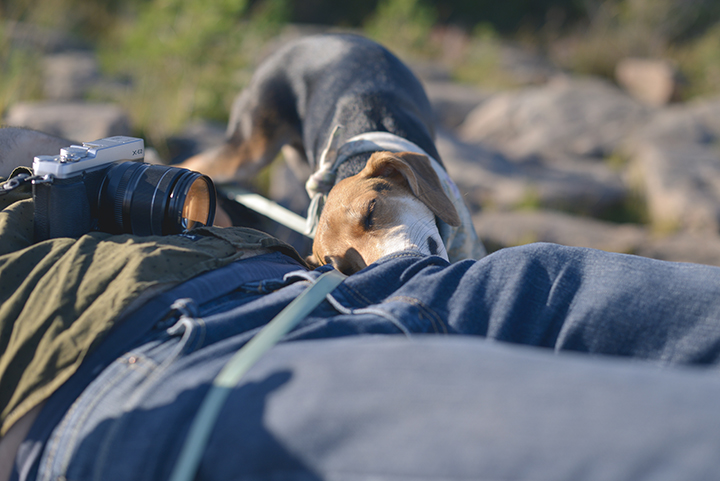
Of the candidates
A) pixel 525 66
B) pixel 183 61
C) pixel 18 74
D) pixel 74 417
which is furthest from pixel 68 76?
pixel 525 66

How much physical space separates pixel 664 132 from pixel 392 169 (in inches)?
215

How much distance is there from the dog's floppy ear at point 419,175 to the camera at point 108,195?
3.05ft

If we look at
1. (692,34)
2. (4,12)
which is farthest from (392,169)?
(692,34)

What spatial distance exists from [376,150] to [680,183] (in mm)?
3679

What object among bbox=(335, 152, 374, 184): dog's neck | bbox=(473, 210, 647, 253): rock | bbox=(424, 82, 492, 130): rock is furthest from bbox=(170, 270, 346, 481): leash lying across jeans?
bbox=(424, 82, 492, 130): rock

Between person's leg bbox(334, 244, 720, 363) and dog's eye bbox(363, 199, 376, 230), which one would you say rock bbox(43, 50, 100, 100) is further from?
person's leg bbox(334, 244, 720, 363)

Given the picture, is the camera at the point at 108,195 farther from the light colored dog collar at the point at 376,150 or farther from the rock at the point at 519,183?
the rock at the point at 519,183

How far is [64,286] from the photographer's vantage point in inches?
46.1

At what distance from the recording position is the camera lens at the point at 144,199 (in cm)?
156

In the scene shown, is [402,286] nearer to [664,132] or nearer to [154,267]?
[154,267]

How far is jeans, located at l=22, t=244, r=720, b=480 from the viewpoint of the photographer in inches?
32.1

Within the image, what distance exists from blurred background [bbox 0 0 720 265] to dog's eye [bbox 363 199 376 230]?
190 centimetres

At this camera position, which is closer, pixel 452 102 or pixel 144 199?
pixel 144 199

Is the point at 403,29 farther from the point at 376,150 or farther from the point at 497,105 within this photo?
the point at 376,150
